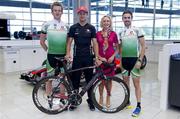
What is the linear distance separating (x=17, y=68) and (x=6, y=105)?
274 cm

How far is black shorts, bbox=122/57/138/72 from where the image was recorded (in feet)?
9.98

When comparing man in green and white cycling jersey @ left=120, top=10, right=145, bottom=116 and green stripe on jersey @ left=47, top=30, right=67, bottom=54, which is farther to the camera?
green stripe on jersey @ left=47, top=30, right=67, bottom=54

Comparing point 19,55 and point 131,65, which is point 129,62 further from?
point 19,55

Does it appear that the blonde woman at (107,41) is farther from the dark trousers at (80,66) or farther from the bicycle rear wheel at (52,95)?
the bicycle rear wheel at (52,95)

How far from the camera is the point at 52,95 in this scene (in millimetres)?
3074

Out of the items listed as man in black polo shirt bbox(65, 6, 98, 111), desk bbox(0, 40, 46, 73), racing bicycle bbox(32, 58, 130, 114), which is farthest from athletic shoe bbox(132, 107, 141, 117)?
desk bbox(0, 40, 46, 73)

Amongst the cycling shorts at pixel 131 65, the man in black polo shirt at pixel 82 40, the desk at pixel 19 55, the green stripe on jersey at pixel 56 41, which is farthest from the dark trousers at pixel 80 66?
the desk at pixel 19 55

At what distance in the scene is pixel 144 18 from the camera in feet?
31.6

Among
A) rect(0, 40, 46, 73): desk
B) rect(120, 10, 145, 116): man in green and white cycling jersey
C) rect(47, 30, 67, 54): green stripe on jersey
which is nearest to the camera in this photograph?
rect(120, 10, 145, 116): man in green and white cycling jersey

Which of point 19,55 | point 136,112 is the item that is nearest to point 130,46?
point 136,112

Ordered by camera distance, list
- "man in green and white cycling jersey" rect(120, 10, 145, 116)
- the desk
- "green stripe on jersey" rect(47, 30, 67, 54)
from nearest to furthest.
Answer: "man in green and white cycling jersey" rect(120, 10, 145, 116)
"green stripe on jersey" rect(47, 30, 67, 54)
the desk

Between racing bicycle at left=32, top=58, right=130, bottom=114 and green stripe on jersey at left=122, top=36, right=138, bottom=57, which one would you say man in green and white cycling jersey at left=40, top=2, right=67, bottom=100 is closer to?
racing bicycle at left=32, top=58, right=130, bottom=114

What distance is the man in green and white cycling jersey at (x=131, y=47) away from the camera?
2971 mm

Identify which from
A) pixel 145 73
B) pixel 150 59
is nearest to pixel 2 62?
pixel 145 73
